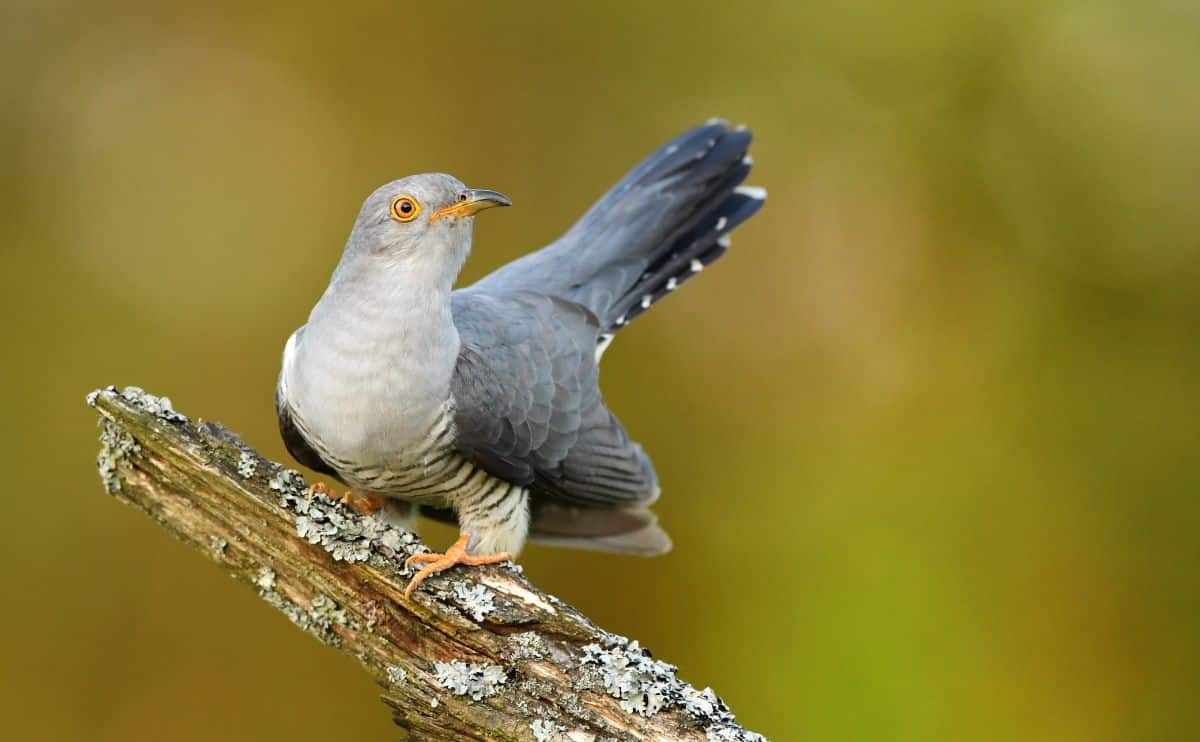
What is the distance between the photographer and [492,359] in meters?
2.85

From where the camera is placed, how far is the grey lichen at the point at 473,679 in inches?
85.4

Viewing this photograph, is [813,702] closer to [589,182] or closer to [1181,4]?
[589,182]

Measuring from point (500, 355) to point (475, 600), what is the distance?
2.50ft

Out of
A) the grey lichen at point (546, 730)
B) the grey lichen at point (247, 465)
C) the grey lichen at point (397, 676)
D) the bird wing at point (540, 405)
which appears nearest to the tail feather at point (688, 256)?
the bird wing at point (540, 405)

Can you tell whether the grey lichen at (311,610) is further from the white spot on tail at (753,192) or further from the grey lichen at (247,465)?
the white spot on tail at (753,192)

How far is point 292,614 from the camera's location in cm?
241

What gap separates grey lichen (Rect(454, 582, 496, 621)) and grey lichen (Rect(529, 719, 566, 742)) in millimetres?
249

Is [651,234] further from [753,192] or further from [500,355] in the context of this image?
[500,355]

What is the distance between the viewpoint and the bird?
257cm

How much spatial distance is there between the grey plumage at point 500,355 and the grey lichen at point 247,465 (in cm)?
22

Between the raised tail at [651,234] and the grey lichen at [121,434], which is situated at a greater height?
the raised tail at [651,234]

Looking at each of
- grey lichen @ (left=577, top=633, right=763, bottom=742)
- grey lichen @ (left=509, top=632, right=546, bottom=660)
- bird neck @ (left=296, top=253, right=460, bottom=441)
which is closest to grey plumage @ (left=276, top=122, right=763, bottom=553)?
bird neck @ (left=296, top=253, right=460, bottom=441)

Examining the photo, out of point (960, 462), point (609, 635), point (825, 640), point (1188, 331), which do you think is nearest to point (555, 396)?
point (609, 635)

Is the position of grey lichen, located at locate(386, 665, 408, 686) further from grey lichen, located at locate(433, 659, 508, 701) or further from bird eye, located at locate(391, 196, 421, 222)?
bird eye, located at locate(391, 196, 421, 222)
